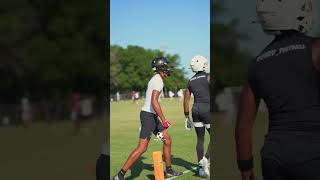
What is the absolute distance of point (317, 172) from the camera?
2.77 metres

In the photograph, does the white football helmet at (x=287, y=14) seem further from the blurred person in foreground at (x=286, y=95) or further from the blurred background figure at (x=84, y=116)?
the blurred background figure at (x=84, y=116)

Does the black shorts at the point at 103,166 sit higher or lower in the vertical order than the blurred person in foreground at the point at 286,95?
lower

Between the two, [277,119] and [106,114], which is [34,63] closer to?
[106,114]

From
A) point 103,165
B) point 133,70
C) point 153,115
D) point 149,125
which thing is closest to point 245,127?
point 103,165

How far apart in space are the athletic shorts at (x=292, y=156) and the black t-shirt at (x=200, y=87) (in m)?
6.89

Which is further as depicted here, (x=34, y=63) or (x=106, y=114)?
(x=34, y=63)

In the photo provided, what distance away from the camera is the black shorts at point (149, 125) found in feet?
28.2

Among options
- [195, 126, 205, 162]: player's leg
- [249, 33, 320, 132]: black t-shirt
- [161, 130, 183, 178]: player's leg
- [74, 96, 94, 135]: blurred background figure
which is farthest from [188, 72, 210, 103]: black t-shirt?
[74, 96, 94, 135]: blurred background figure

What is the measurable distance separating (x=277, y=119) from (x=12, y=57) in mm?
29079

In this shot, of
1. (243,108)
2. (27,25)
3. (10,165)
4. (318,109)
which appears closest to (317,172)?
(318,109)

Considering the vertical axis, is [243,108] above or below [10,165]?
above

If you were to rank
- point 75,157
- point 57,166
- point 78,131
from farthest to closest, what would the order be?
point 78,131 → point 75,157 → point 57,166

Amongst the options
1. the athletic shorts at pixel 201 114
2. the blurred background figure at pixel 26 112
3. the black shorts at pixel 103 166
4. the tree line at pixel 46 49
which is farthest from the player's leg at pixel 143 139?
the blurred background figure at pixel 26 112

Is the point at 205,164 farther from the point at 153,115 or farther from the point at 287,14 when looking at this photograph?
the point at 287,14
